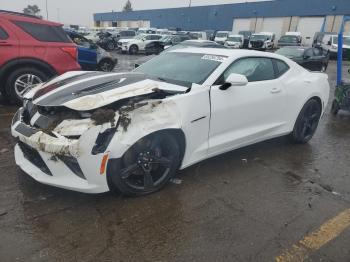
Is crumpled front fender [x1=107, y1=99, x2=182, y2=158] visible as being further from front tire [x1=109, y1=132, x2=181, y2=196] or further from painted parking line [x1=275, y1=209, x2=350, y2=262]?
painted parking line [x1=275, y1=209, x2=350, y2=262]

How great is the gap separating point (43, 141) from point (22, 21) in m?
4.52

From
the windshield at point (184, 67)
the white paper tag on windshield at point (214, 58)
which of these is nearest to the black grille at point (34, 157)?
the windshield at point (184, 67)

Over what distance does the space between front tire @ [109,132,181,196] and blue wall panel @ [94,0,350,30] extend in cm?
3859

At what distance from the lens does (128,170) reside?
320 cm

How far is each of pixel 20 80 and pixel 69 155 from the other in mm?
4330

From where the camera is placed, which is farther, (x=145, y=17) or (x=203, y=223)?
(x=145, y=17)

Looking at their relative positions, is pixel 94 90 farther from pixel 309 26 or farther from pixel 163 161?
pixel 309 26

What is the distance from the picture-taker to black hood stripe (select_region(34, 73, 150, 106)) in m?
3.29

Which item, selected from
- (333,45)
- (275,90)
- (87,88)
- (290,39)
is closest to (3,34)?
(87,88)

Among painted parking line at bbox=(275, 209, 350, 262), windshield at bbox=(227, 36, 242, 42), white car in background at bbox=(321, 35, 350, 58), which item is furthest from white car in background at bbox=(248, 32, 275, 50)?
painted parking line at bbox=(275, 209, 350, 262)

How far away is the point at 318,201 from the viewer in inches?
142

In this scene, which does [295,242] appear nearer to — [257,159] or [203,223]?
[203,223]

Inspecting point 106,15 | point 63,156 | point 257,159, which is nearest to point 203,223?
point 63,156

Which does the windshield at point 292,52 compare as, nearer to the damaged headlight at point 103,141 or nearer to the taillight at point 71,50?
the taillight at point 71,50
